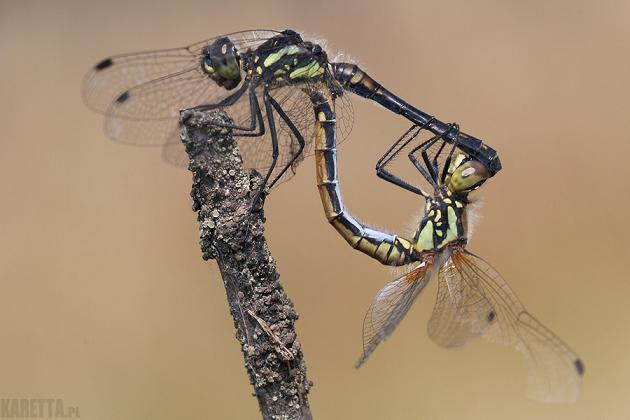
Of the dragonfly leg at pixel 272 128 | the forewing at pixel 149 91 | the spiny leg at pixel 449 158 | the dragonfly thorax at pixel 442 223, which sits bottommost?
the dragonfly thorax at pixel 442 223

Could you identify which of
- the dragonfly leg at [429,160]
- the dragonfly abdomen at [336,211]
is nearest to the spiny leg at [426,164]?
the dragonfly leg at [429,160]

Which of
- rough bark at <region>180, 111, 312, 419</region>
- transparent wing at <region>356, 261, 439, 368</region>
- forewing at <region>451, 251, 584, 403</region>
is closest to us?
rough bark at <region>180, 111, 312, 419</region>

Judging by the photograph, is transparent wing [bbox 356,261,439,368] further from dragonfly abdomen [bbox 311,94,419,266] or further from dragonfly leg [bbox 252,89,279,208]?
dragonfly leg [bbox 252,89,279,208]

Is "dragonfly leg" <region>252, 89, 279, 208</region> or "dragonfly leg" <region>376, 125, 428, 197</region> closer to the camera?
"dragonfly leg" <region>252, 89, 279, 208</region>

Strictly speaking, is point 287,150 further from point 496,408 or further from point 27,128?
point 27,128

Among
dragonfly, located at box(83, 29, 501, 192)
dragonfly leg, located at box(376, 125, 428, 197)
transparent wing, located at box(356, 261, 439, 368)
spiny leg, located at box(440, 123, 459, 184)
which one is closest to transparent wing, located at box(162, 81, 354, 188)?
dragonfly, located at box(83, 29, 501, 192)

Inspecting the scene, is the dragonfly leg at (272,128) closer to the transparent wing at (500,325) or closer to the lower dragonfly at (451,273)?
the lower dragonfly at (451,273)

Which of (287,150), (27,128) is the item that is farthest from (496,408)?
(27,128)
